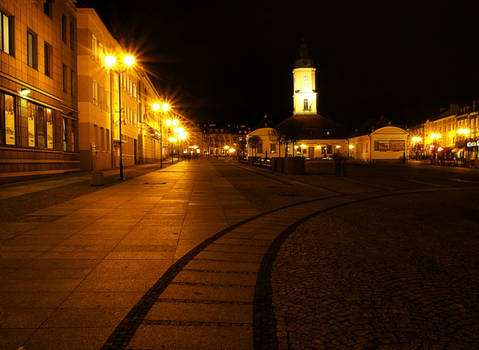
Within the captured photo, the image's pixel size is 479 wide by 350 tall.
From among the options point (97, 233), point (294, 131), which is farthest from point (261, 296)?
point (294, 131)

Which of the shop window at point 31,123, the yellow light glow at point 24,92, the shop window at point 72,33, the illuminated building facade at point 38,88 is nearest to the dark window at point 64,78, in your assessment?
the illuminated building facade at point 38,88

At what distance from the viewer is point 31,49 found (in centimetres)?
2402

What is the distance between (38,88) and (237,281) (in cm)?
2297

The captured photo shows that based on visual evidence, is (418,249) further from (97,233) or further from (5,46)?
(5,46)

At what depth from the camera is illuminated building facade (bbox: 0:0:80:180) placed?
67.8 ft

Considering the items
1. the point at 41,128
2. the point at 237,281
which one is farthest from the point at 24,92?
the point at 237,281

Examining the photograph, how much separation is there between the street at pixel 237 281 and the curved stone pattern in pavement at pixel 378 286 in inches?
0.8

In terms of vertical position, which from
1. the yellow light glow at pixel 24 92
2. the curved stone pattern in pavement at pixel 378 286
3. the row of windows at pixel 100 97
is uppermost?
the row of windows at pixel 100 97

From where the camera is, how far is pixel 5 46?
2058 cm

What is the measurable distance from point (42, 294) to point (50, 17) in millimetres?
26352

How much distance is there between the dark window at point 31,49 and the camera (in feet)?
77.0

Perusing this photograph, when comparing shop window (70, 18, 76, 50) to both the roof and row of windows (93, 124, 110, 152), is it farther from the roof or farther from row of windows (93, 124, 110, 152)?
the roof

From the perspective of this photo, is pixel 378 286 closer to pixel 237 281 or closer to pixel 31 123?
pixel 237 281

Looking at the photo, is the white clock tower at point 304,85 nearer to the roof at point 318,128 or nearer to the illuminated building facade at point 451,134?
the roof at point 318,128
